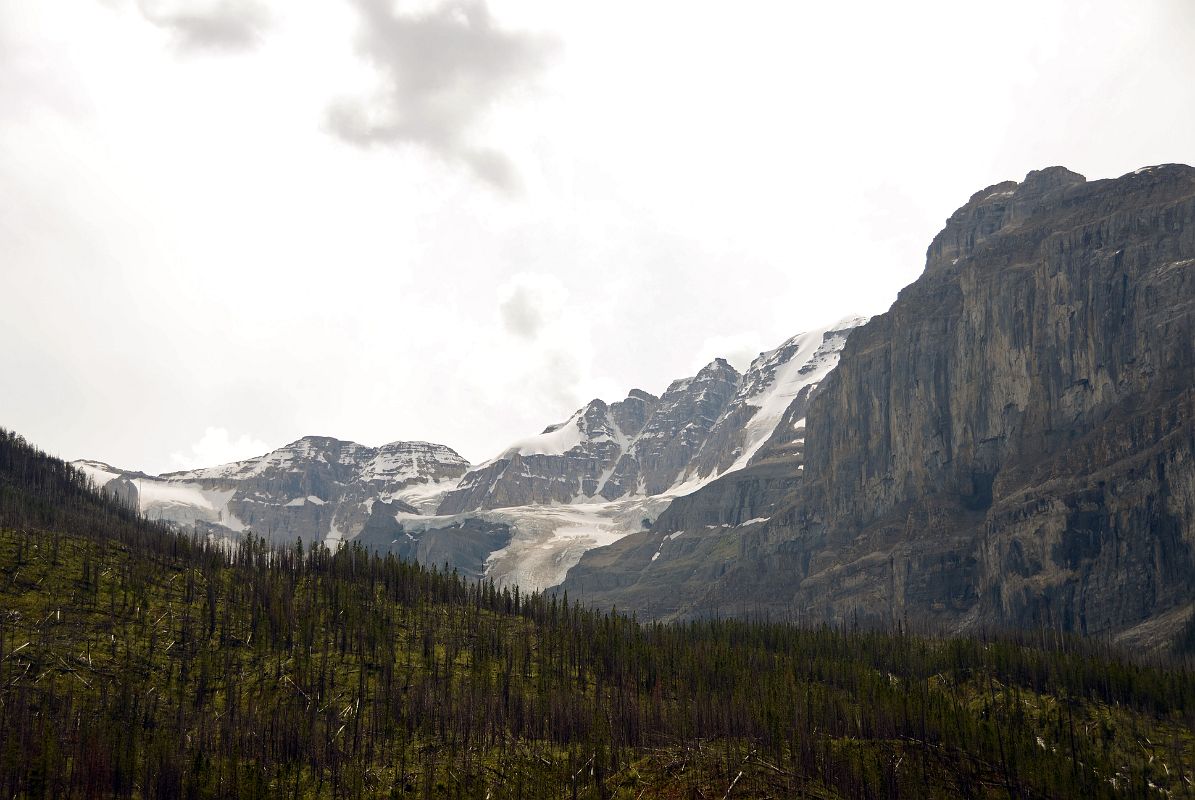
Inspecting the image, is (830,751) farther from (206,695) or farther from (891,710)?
(206,695)

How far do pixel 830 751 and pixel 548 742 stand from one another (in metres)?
41.4

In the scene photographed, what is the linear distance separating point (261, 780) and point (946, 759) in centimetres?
9917

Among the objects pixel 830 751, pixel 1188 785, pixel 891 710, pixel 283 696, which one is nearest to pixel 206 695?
pixel 283 696

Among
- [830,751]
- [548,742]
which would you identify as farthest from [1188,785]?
[548,742]

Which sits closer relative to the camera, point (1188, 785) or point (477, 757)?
point (477, 757)

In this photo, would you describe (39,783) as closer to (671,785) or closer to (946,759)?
(671,785)

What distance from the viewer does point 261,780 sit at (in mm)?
158375

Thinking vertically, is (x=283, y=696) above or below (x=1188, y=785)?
above

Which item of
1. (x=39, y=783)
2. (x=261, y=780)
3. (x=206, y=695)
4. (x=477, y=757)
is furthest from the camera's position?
(x=206, y=695)

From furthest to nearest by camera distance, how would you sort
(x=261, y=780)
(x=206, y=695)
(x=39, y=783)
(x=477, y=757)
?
1. (x=206, y=695)
2. (x=477, y=757)
3. (x=261, y=780)
4. (x=39, y=783)

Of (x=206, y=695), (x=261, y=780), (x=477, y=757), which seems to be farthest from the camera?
(x=206, y=695)

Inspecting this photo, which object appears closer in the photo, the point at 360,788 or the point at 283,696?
the point at 360,788

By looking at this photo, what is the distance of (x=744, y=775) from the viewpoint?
154375mm

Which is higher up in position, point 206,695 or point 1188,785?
point 206,695
